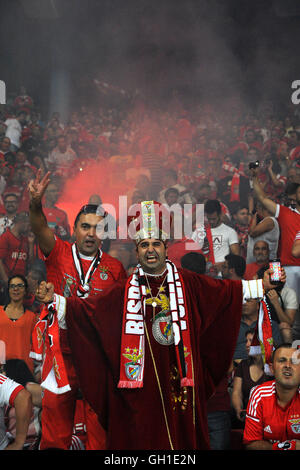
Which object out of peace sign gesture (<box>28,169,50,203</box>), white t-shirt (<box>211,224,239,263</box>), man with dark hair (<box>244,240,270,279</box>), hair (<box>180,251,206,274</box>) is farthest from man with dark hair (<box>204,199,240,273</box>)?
peace sign gesture (<box>28,169,50,203</box>)

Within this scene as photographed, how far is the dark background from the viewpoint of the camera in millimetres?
9828

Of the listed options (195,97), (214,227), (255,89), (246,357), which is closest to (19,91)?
(195,97)

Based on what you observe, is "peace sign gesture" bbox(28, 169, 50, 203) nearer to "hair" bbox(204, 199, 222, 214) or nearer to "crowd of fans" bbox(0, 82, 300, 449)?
"crowd of fans" bbox(0, 82, 300, 449)

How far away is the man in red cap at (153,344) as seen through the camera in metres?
3.67

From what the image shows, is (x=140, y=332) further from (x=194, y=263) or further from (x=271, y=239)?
(x=271, y=239)

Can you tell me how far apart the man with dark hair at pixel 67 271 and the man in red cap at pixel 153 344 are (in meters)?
0.29

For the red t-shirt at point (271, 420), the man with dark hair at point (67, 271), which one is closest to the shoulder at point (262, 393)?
the red t-shirt at point (271, 420)

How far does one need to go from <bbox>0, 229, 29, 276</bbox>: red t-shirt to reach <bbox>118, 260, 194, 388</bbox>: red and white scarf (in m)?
2.81

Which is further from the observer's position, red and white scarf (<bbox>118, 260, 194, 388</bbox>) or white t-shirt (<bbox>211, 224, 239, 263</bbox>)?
white t-shirt (<bbox>211, 224, 239, 263</bbox>)

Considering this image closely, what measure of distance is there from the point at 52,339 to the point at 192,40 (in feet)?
25.1

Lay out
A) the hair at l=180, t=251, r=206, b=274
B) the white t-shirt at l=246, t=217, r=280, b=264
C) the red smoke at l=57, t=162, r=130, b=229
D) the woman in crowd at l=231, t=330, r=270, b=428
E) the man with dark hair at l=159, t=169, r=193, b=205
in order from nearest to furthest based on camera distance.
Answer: the woman in crowd at l=231, t=330, r=270, b=428, the hair at l=180, t=251, r=206, b=274, the white t-shirt at l=246, t=217, r=280, b=264, the man with dark hair at l=159, t=169, r=193, b=205, the red smoke at l=57, t=162, r=130, b=229

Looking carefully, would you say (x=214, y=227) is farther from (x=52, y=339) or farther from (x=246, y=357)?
(x=52, y=339)
